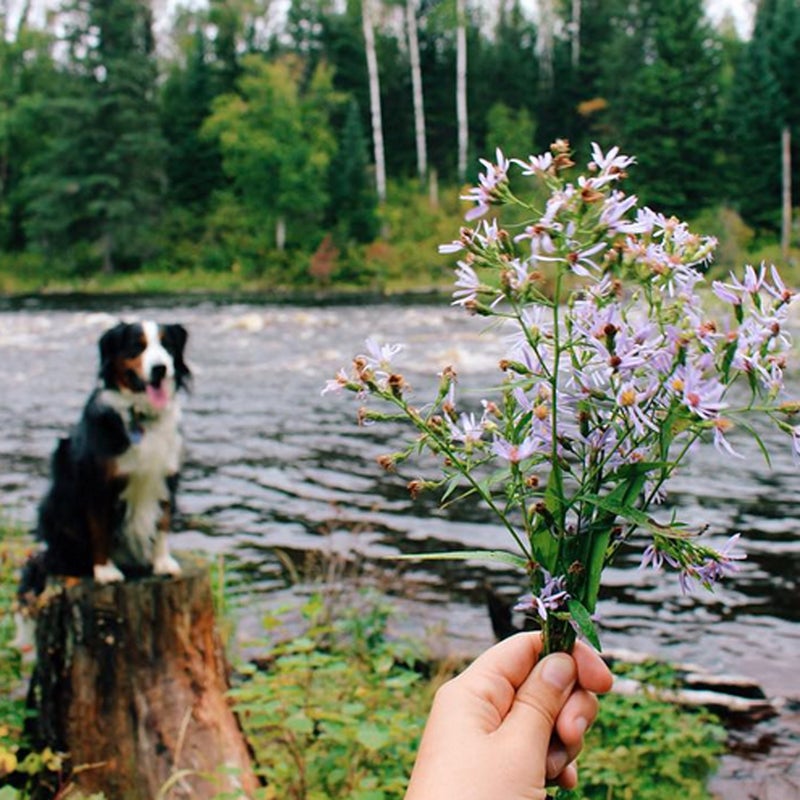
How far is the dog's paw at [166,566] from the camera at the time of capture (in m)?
3.99

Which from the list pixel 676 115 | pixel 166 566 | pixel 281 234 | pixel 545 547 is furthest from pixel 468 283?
pixel 676 115

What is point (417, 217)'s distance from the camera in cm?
4388

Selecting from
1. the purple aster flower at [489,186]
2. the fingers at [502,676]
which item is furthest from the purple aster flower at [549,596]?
the purple aster flower at [489,186]

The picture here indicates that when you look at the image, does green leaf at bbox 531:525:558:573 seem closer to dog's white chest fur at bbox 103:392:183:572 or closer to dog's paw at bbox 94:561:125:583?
dog's paw at bbox 94:561:125:583

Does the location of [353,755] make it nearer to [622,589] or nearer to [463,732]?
[463,732]

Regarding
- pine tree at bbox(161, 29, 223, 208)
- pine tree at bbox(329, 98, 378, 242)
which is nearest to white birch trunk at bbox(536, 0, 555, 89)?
pine tree at bbox(329, 98, 378, 242)

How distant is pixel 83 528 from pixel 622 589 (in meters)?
3.39

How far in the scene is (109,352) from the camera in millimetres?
4422

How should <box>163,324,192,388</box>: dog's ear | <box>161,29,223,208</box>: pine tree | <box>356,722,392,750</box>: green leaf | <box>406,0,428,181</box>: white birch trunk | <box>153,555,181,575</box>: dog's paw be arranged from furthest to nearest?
<box>161,29,223,208</box>: pine tree → <box>406,0,428,181</box>: white birch trunk → <box>163,324,192,388</box>: dog's ear → <box>153,555,181,575</box>: dog's paw → <box>356,722,392,750</box>: green leaf

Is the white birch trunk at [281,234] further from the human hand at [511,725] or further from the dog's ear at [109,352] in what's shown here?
the human hand at [511,725]

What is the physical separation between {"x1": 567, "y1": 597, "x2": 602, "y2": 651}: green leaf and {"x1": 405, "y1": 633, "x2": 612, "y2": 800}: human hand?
11 centimetres

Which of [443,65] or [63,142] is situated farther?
[443,65]

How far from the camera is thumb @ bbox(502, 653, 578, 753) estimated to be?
128 centimetres

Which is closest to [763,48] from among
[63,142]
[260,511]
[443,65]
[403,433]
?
[443,65]
